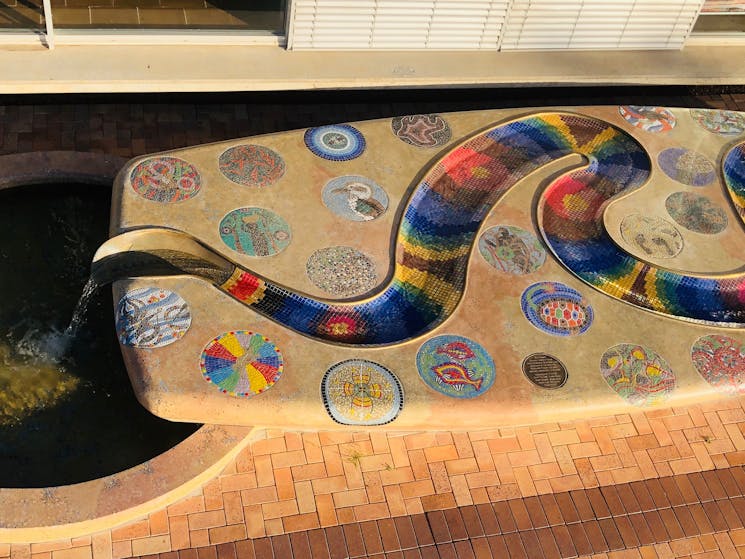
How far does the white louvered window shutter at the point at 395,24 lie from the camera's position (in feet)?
31.3

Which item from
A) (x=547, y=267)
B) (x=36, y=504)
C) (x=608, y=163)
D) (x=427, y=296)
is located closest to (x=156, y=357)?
(x=36, y=504)

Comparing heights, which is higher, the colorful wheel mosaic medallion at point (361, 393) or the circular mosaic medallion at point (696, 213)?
the circular mosaic medallion at point (696, 213)

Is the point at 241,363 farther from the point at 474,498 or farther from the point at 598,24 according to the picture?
the point at 598,24

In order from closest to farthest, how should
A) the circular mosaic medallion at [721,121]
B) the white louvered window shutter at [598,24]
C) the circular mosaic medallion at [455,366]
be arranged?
the circular mosaic medallion at [455,366], the circular mosaic medallion at [721,121], the white louvered window shutter at [598,24]

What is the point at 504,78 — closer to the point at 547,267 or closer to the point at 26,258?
the point at 547,267

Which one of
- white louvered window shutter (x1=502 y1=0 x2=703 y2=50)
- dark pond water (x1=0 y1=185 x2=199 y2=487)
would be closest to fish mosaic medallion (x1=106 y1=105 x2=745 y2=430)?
dark pond water (x1=0 y1=185 x2=199 y2=487)

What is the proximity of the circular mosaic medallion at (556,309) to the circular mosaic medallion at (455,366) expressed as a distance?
25.1 inches

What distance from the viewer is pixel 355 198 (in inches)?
332

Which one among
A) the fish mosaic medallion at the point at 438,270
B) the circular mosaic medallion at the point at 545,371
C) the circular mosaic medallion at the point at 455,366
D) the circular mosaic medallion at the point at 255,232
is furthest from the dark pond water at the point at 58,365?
the circular mosaic medallion at the point at 545,371

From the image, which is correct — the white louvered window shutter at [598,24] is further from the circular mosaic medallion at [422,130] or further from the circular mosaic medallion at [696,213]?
the circular mosaic medallion at [696,213]

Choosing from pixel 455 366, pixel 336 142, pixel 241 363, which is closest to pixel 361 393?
pixel 455 366

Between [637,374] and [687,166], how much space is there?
292 centimetres

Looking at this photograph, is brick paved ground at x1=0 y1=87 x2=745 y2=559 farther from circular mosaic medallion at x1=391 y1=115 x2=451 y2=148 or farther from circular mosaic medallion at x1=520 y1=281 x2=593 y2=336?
circular mosaic medallion at x1=391 y1=115 x2=451 y2=148

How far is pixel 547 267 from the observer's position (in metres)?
8.12
